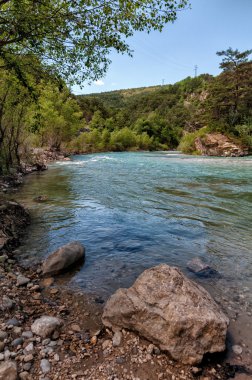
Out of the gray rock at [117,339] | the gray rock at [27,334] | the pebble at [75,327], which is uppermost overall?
the gray rock at [27,334]

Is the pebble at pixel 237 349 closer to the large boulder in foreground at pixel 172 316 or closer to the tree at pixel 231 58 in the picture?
the large boulder in foreground at pixel 172 316

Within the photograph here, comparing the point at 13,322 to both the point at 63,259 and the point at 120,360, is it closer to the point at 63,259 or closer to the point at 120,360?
the point at 120,360

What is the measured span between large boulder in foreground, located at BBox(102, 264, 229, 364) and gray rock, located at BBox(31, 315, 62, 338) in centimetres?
76

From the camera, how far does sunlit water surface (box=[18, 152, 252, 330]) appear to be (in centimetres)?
583

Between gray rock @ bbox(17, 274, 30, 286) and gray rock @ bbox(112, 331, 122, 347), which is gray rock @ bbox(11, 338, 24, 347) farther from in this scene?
gray rock @ bbox(17, 274, 30, 286)

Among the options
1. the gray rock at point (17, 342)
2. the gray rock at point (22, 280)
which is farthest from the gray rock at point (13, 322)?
the gray rock at point (22, 280)

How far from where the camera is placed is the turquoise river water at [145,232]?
5.76m

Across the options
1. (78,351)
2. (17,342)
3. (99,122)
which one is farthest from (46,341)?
(99,122)

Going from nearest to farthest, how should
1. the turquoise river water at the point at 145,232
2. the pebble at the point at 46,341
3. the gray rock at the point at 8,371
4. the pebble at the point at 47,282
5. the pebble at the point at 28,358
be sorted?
1. the gray rock at the point at 8,371
2. the pebble at the point at 28,358
3. the pebble at the point at 46,341
4. the pebble at the point at 47,282
5. the turquoise river water at the point at 145,232

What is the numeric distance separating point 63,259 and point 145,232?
10.9 ft

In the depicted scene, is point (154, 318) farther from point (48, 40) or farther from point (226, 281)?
point (48, 40)

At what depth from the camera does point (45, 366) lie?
3258 mm

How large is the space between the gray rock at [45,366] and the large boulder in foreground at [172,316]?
1.11m

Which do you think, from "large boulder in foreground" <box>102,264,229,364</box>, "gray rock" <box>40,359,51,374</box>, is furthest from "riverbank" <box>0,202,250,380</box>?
"large boulder in foreground" <box>102,264,229,364</box>
